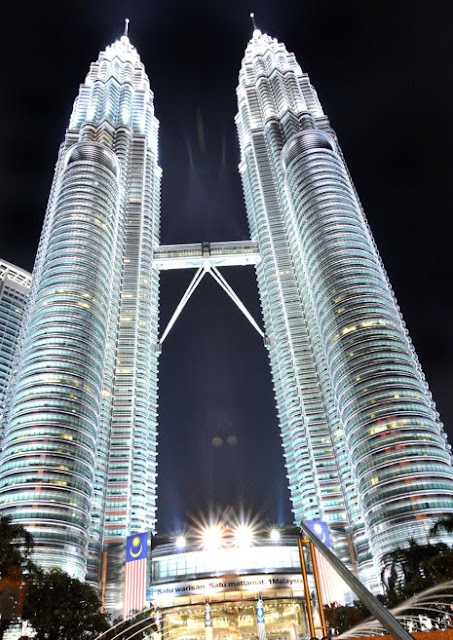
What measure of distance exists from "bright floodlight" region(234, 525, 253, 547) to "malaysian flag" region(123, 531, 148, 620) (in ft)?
74.2

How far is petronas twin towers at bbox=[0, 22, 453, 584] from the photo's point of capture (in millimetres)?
126938

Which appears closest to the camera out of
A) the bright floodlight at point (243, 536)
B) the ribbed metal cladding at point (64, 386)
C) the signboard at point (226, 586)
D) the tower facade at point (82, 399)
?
the ribbed metal cladding at point (64, 386)

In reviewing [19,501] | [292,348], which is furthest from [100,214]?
[19,501]

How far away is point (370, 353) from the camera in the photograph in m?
146

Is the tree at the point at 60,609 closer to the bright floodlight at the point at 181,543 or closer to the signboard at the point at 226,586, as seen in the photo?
the signboard at the point at 226,586

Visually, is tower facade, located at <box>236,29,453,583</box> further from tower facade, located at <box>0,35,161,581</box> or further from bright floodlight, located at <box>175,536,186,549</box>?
tower facade, located at <box>0,35,161,581</box>

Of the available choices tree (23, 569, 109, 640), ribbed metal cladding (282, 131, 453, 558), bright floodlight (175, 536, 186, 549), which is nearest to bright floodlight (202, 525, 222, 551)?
bright floodlight (175, 536, 186, 549)

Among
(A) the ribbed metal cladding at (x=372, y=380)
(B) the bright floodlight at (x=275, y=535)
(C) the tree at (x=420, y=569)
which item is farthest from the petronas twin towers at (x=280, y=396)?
(C) the tree at (x=420, y=569)

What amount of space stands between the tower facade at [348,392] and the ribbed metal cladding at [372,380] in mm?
258

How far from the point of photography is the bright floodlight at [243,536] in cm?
13650

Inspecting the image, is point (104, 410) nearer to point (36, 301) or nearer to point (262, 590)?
point (36, 301)

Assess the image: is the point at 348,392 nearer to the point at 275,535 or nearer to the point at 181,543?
the point at 275,535

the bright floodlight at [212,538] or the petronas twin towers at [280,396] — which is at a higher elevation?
the petronas twin towers at [280,396]

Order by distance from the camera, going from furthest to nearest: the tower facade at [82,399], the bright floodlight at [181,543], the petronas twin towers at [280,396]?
the bright floodlight at [181,543] < the petronas twin towers at [280,396] < the tower facade at [82,399]
